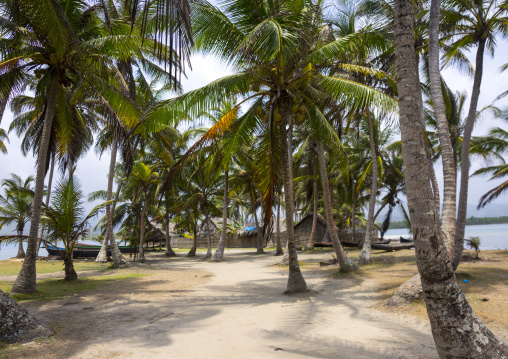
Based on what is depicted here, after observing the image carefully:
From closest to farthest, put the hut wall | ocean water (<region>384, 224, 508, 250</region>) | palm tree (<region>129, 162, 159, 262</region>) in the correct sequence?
palm tree (<region>129, 162, 159, 262</region>)
ocean water (<region>384, 224, 508, 250</region>)
the hut wall

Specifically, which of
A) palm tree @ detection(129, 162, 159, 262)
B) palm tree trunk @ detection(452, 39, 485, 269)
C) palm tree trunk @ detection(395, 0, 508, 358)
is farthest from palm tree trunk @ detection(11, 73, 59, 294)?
palm tree trunk @ detection(452, 39, 485, 269)

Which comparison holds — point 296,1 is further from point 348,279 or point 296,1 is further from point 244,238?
point 244,238

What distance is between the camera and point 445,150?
6680mm

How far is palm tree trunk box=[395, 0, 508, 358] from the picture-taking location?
9.42 feet

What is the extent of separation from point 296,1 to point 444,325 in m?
7.06

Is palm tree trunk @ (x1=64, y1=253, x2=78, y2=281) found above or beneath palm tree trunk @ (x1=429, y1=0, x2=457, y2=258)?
beneath

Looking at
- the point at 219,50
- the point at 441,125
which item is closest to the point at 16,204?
the point at 219,50


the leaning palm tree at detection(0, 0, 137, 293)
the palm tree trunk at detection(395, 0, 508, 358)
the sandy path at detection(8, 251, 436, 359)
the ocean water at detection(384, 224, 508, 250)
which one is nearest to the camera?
the palm tree trunk at detection(395, 0, 508, 358)

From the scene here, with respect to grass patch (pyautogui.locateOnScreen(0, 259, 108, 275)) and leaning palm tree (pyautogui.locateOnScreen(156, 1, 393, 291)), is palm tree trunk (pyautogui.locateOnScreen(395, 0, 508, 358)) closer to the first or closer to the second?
leaning palm tree (pyautogui.locateOnScreen(156, 1, 393, 291))

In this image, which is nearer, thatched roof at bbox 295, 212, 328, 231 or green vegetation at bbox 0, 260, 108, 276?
green vegetation at bbox 0, 260, 108, 276

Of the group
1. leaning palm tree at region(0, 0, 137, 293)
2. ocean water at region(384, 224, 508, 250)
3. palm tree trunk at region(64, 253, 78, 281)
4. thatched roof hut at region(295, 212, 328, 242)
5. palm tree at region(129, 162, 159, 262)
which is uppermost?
leaning palm tree at region(0, 0, 137, 293)

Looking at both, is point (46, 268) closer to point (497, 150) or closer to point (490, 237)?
point (497, 150)

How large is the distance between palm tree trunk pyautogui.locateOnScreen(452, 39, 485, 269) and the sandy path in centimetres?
223

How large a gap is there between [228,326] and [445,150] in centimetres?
540
